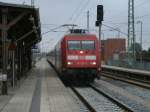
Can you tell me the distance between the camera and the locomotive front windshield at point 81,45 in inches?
1166

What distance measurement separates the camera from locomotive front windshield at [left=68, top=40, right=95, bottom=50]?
29.6 metres

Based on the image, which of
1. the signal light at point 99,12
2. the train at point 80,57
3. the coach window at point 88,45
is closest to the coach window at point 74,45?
the train at point 80,57

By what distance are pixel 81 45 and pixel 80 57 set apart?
3.14ft

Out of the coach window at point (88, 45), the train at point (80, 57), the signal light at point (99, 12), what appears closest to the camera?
the train at point (80, 57)

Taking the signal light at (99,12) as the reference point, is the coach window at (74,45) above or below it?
below

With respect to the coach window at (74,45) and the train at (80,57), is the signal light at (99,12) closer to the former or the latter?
the train at (80,57)

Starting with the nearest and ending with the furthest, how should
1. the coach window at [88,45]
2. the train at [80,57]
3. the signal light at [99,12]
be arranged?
the train at [80,57] < the coach window at [88,45] < the signal light at [99,12]

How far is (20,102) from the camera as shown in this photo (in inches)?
707

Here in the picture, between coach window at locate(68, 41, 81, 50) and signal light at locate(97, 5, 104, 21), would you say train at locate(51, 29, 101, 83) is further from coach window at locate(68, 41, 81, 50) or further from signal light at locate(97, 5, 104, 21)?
signal light at locate(97, 5, 104, 21)

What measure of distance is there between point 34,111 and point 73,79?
15906 millimetres

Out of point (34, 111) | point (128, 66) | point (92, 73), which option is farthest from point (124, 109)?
point (128, 66)

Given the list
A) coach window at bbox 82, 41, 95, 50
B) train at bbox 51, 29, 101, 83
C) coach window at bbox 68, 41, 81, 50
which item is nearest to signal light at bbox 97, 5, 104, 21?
train at bbox 51, 29, 101, 83

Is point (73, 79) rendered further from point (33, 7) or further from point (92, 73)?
point (33, 7)

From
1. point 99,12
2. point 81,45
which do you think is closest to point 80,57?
point 81,45
